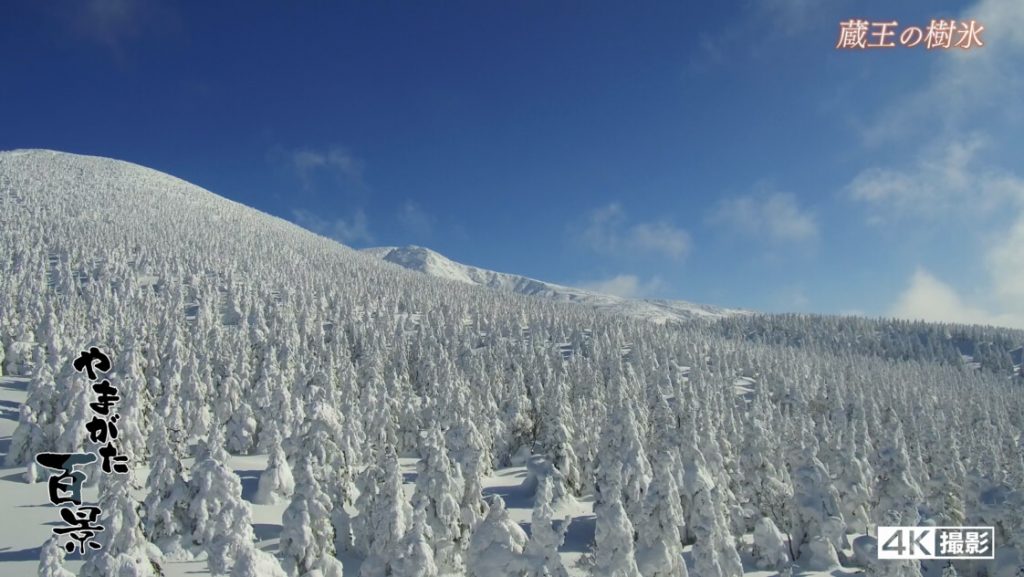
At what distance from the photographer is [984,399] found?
11669 centimetres

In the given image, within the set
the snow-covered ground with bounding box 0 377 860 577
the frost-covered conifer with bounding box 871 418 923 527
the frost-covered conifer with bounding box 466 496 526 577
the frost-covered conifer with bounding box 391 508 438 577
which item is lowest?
the snow-covered ground with bounding box 0 377 860 577

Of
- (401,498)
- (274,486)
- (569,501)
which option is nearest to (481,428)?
(569,501)

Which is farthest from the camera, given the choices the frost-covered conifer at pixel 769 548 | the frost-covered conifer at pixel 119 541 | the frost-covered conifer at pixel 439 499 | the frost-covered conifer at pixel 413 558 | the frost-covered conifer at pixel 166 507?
the frost-covered conifer at pixel 769 548

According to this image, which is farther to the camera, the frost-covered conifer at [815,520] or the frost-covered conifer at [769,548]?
the frost-covered conifer at [815,520]

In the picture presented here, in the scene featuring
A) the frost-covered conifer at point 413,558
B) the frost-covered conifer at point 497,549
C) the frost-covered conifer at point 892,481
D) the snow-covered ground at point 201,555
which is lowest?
the snow-covered ground at point 201,555

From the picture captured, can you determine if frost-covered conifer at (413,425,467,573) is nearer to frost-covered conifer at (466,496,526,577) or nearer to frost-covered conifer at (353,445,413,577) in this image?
frost-covered conifer at (353,445,413,577)

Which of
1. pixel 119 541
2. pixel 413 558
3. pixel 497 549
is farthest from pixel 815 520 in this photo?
pixel 119 541

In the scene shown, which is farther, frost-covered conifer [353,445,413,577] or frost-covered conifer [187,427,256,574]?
frost-covered conifer [353,445,413,577]

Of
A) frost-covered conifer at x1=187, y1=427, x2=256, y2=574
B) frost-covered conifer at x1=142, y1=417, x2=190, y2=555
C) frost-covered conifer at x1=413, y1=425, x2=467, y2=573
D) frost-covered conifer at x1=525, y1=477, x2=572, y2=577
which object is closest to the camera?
frost-covered conifer at x1=525, y1=477, x2=572, y2=577

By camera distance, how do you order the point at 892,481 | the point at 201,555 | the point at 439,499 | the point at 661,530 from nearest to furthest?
the point at 201,555, the point at 661,530, the point at 439,499, the point at 892,481

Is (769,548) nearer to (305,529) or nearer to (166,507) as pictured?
(305,529)

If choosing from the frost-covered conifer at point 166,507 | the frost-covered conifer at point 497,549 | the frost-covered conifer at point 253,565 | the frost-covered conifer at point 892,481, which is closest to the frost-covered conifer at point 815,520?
the frost-covered conifer at point 892,481

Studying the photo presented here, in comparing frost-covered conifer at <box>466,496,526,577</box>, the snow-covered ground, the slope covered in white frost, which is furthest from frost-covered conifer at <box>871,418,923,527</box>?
frost-covered conifer at <box>466,496,526,577</box>

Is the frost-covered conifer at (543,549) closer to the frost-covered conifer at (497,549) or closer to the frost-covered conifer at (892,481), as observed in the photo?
the frost-covered conifer at (497,549)
